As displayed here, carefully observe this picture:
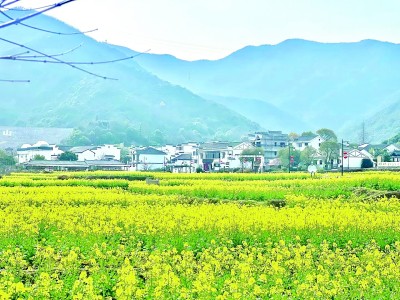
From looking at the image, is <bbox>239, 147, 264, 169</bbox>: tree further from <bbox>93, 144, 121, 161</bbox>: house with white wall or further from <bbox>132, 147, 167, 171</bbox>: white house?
<bbox>93, 144, 121, 161</bbox>: house with white wall

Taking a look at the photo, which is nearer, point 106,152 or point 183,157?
point 183,157

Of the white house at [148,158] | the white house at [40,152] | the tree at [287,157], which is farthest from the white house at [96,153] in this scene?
the tree at [287,157]

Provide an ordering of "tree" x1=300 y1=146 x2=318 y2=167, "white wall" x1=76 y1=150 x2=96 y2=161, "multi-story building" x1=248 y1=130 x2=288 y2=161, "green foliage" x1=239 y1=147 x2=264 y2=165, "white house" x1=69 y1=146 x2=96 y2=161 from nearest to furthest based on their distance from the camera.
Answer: "tree" x1=300 y1=146 x2=318 y2=167, "green foliage" x1=239 y1=147 x2=264 y2=165, "white wall" x1=76 y1=150 x2=96 y2=161, "white house" x1=69 y1=146 x2=96 y2=161, "multi-story building" x1=248 y1=130 x2=288 y2=161

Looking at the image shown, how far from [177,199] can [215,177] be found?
22.2m

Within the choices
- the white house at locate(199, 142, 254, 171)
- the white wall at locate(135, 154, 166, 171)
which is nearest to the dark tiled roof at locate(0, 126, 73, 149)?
the white wall at locate(135, 154, 166, 171)

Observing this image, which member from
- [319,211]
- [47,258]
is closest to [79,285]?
[47,258]

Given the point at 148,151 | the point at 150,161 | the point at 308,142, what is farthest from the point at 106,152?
the point at 308,142

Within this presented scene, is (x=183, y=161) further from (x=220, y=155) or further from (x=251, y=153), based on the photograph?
(x=251, y=153)

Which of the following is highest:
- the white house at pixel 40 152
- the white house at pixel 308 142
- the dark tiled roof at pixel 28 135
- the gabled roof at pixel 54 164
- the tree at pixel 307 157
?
the dark tiled roof at pixel 28 135

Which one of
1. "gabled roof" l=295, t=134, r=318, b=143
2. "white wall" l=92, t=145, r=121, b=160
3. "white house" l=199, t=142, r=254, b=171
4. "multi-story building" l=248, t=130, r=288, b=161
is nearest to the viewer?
"white house" l=199, t=142, r=254, b=171

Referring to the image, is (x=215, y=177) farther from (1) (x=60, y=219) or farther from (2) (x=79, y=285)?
(2) (x=79, y=285)

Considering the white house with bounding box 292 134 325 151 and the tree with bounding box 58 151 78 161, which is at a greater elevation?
the white house with bounding box 292 134 325 151

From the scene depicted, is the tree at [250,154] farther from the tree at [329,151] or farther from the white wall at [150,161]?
the white wall at [150,161]

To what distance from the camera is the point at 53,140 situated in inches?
6796
